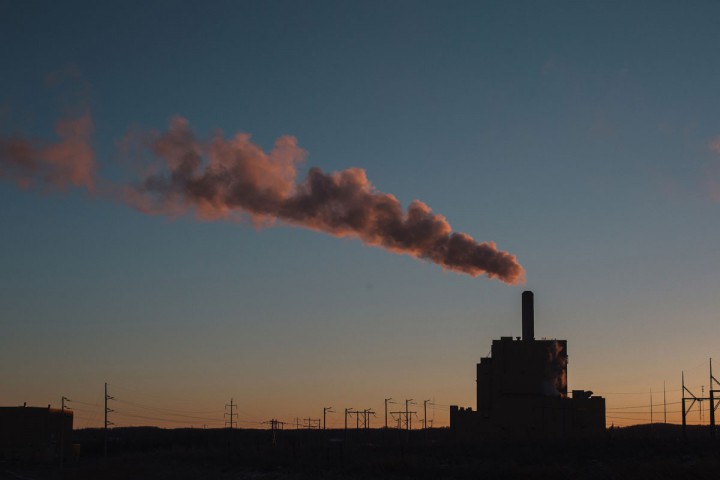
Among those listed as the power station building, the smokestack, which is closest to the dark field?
the power station building

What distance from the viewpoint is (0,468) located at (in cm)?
8056

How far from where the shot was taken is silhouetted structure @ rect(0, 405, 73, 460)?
9169 cm

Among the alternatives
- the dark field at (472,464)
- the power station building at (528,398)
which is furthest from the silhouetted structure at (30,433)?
the power station building at (528,398)

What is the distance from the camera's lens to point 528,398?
7619 centimetres

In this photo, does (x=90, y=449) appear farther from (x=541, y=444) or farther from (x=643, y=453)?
(x=643, y=453)

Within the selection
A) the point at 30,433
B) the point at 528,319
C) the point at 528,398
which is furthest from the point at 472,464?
the point at 30,433

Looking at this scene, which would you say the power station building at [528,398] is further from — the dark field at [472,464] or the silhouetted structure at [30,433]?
the silhouetted structure at [30,433]

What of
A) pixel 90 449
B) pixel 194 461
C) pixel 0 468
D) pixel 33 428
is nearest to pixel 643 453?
pixel 194 461

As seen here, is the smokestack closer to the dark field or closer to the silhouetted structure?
the dark field

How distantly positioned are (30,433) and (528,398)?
47903mm

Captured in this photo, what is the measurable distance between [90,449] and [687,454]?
81.7 meters

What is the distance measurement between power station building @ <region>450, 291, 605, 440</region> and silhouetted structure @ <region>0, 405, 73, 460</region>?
39.8 meters

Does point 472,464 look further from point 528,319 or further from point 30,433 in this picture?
point 30,433

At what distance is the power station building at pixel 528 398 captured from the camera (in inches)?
2965
